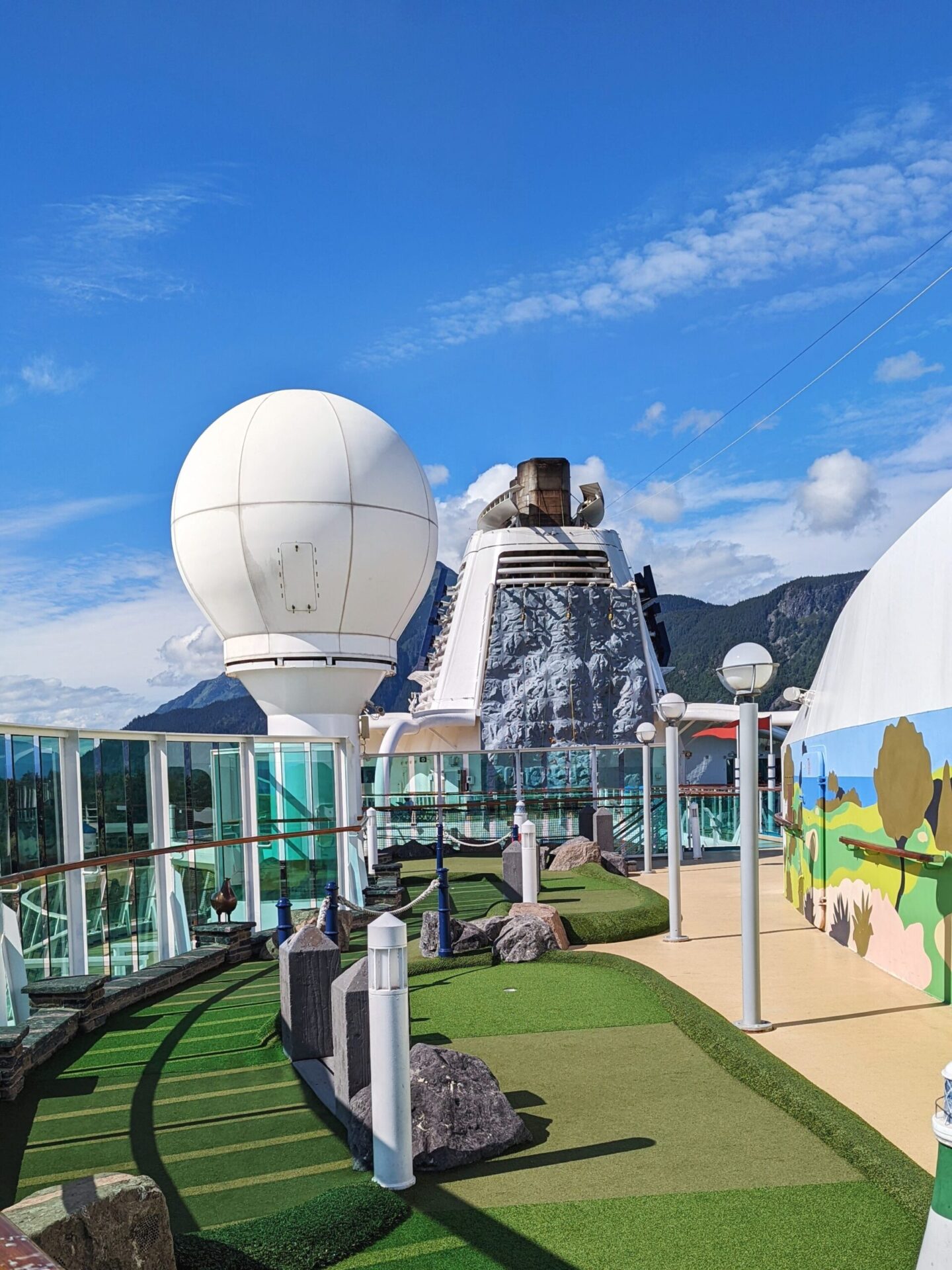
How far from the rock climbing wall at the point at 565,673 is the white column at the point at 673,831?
78.1 ft

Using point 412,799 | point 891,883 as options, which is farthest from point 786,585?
point 891,883

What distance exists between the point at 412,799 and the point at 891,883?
1632 cm

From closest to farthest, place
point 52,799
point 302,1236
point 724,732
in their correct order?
1. point 302,1236
2. point 52,799
3. point 724,732

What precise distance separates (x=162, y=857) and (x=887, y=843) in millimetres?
6401

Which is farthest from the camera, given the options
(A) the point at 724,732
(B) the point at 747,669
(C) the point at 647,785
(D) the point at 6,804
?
(A) the point at 724,732

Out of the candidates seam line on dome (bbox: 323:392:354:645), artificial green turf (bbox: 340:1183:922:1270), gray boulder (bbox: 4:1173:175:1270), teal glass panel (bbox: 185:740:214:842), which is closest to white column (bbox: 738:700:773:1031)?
artificial green turf (bbox: 340:1183:922:1270)

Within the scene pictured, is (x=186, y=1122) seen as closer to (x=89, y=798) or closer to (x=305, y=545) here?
(x=89, y=798)

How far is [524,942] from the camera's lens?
10.2 meters

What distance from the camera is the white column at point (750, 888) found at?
7.58m

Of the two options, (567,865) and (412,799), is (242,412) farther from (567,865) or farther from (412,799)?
(412,799)

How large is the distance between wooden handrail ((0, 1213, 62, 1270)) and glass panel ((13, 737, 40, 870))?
272 inches

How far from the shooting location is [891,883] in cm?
909

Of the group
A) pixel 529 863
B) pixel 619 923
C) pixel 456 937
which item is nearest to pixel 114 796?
pixel 456 937

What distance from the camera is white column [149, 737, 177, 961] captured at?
34.1 feet
